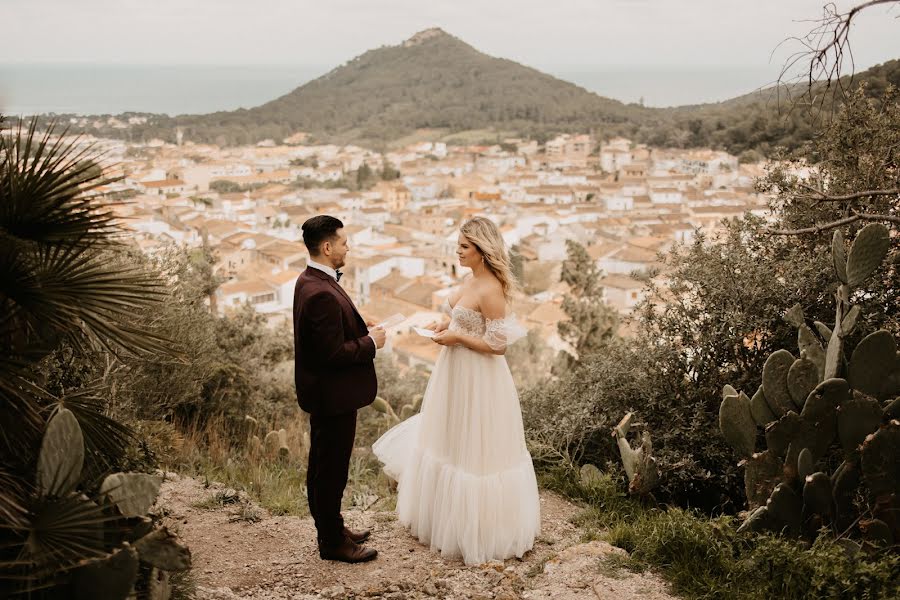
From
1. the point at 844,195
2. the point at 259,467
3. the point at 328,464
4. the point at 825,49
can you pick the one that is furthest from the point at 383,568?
the point at 844,195

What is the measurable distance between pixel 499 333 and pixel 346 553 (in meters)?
1.29

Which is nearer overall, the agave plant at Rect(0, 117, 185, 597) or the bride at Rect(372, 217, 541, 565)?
the agave plant at Rect(0, 117, 185, 597)

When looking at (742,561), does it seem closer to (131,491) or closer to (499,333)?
(499,333)

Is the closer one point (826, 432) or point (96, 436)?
point (96, 436)

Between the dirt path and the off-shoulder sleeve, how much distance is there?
1.03m

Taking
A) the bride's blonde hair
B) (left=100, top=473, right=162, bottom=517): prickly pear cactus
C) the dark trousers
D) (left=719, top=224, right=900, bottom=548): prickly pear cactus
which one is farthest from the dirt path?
the bride's blonde hair

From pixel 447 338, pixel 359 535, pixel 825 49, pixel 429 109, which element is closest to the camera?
pixel 825 49

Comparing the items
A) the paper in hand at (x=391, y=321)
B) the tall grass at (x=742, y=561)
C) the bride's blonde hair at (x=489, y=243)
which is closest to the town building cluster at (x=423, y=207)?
the paper in hand at (x=391, y=321)

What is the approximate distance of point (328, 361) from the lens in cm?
331

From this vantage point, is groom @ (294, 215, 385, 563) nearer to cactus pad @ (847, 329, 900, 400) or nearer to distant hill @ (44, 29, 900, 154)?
cactus pad @ (847, 329, 900, 400)

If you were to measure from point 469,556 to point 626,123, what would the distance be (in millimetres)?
126717

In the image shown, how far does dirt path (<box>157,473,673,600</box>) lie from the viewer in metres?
3.35

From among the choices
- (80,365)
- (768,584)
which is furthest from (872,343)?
(80,365)

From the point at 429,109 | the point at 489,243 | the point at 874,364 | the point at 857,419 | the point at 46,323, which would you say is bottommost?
the point at 857,419
